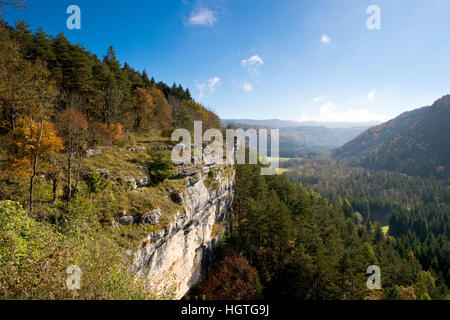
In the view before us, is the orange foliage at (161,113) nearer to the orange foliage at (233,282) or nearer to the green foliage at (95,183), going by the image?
the green foliage at (95,183)

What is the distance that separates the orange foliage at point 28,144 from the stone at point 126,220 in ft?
21.0

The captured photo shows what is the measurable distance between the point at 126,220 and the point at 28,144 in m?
8.21

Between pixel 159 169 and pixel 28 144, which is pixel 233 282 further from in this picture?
pixel 28 144

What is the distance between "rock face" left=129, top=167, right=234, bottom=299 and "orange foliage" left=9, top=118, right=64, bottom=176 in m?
8.53

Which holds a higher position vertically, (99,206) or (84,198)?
(84,198)

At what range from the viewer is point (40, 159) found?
1423 centimetres

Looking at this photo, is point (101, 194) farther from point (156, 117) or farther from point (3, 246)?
point (156, 117)

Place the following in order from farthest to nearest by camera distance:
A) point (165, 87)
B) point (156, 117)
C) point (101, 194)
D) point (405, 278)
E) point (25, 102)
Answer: point (165, 87) < point (156, 117) < point (405, 278) < point (101, 194) < point (25, 102)

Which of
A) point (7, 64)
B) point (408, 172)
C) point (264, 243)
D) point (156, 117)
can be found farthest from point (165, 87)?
point (408, 172)

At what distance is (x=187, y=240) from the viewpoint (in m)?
20.9

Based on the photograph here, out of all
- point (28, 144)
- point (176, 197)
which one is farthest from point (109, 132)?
point (176, 197)

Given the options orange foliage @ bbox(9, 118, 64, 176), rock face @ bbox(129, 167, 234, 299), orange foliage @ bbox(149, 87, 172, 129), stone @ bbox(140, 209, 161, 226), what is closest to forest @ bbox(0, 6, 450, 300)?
Answer: orange foliage @ bbox(9, 118, 64, 176)

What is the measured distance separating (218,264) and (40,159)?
22.9 m

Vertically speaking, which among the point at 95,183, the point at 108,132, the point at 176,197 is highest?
the point at 108,132
